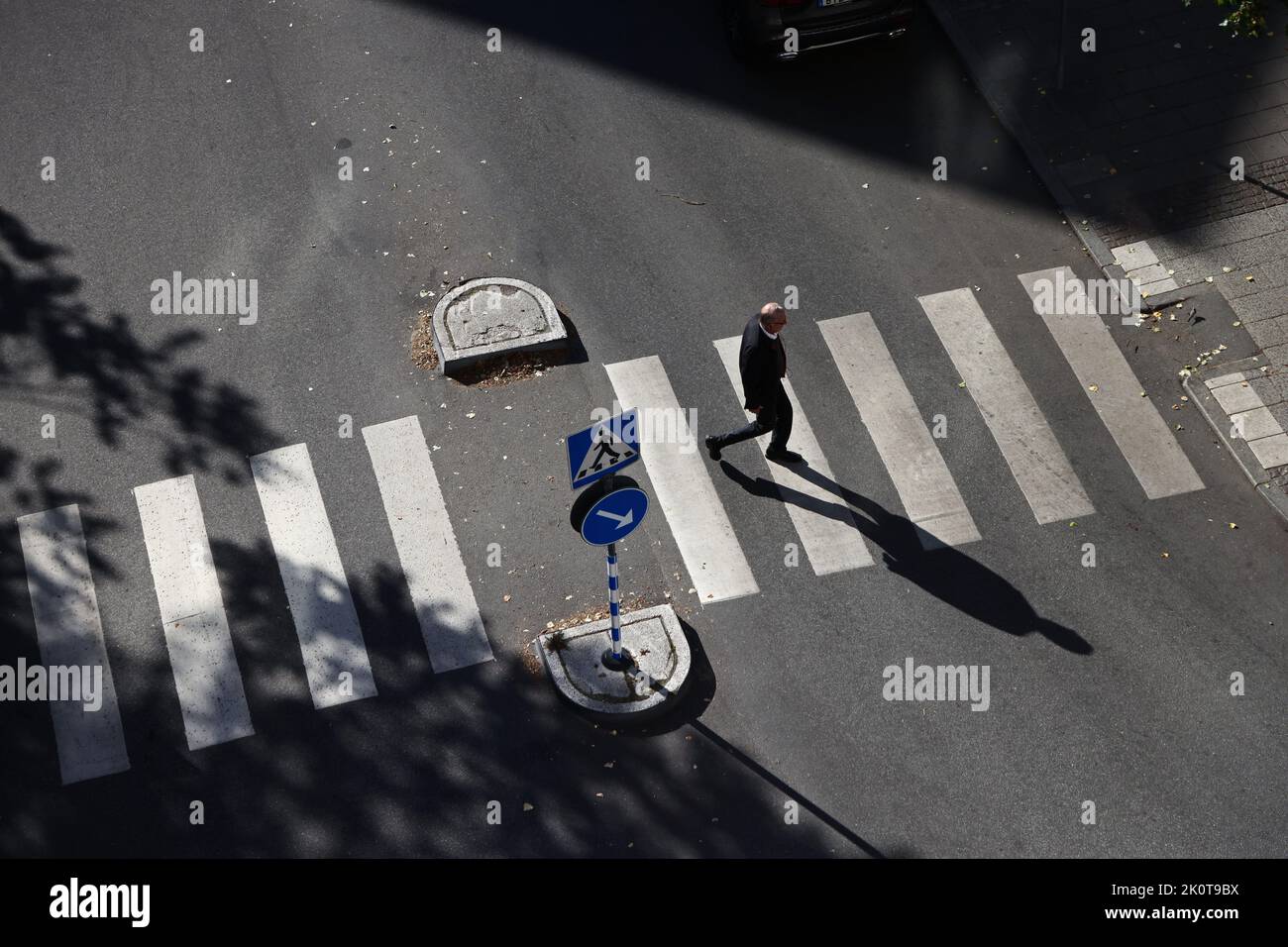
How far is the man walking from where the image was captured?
34.7ft

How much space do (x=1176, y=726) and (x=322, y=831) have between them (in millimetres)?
6718

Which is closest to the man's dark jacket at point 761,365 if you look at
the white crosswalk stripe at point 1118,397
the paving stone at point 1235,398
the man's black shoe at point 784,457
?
the man's black shoe at point 784,457

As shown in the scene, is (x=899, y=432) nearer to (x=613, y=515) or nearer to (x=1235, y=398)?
(x=1235, y=398)

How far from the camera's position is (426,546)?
36.0 feet

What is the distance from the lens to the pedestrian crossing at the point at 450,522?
1029cm

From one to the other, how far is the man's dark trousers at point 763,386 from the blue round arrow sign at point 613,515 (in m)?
2.46

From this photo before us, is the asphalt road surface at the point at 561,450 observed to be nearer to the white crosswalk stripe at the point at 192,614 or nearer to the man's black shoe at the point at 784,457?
the white crosswalk stripe at the point at 192,614

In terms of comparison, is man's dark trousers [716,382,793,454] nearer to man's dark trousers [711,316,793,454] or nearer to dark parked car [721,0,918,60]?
man's dark trousers [711,316,793,454]

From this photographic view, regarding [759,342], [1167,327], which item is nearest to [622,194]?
[759,342]

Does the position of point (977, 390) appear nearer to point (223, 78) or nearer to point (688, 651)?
point (688, 651)

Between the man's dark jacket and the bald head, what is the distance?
0.08 meters

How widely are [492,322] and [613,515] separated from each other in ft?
14.0

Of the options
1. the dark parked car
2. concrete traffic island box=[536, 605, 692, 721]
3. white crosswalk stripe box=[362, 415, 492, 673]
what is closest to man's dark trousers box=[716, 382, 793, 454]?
concrete traffic island box=[536, 605, 692, 721]

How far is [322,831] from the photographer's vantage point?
376 inches
